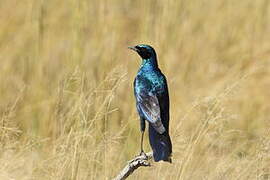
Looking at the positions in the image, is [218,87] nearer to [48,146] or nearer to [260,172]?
[48,146]

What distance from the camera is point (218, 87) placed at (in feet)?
19.4

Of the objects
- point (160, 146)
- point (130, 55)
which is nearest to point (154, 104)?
point (160, 146)

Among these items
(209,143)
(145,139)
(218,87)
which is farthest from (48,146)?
(218,87)

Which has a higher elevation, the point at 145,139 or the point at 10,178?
the point at 145,139

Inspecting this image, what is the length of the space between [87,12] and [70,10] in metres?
0.19

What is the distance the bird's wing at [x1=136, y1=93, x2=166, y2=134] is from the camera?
9.86 feet

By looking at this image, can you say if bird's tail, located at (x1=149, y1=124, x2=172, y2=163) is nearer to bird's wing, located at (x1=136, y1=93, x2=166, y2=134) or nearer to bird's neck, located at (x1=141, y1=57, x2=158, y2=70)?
bird's wing, located at (x1=136, y1=93, x2=166, y2=134)

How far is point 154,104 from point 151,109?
3 cm

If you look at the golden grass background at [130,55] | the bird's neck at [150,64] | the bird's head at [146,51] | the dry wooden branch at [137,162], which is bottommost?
the dry wooden branch at [137,162]

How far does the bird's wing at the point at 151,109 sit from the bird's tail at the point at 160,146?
4cm

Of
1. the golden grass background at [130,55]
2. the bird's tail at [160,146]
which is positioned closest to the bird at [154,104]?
the bird's tail at [160,146]

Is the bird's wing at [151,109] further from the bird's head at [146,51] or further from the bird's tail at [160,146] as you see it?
the bird's head at [146,51]

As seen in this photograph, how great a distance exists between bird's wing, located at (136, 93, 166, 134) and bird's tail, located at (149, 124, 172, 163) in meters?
0.04

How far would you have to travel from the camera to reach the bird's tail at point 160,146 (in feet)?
9.78
